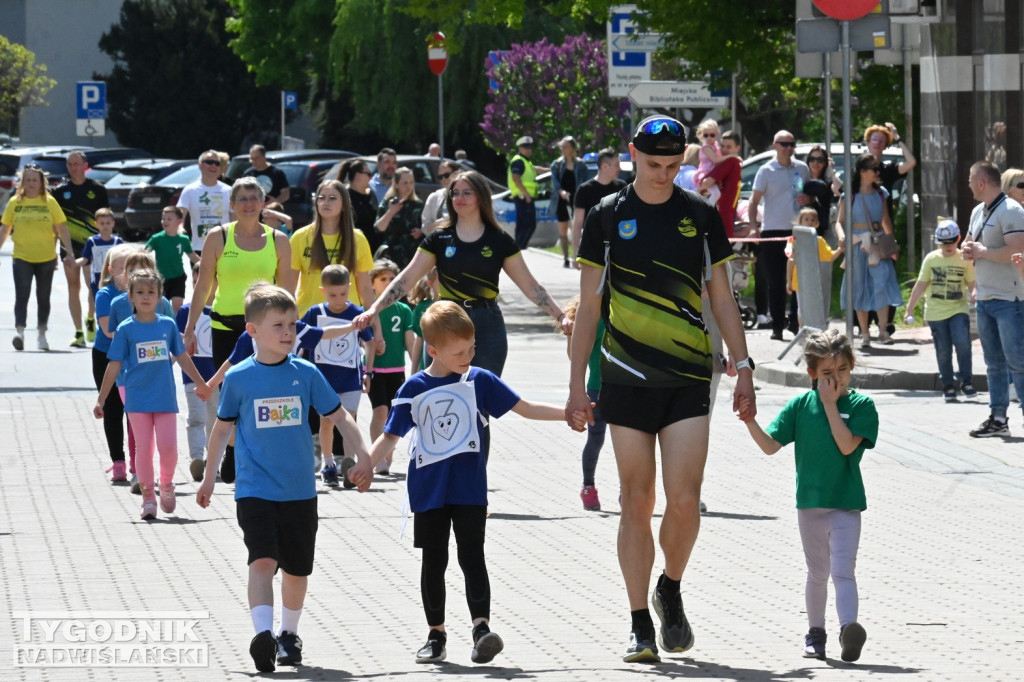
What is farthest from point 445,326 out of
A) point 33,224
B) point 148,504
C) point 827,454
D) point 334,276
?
point 33,224

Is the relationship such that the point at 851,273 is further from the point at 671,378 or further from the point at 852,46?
the point at 671,378

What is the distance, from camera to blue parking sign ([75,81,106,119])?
36875 mm

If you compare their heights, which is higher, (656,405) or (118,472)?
(656,405)

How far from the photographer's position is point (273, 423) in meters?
6.98

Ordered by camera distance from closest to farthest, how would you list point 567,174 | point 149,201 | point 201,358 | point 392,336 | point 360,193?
point 392,336 < point 201,358 < point 360,193 < point 567,174 < point 149,201

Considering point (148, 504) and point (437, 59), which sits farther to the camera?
point (437, 59)

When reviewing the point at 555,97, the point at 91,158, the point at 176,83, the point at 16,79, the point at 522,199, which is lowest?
the point at 522,199

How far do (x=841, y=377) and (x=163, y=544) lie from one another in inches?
153

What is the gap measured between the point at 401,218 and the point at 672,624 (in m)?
11.5

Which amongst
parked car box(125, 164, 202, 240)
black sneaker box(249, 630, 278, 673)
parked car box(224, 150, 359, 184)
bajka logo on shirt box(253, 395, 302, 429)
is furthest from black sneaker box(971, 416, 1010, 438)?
parked car box(125, 164, 202, 240)

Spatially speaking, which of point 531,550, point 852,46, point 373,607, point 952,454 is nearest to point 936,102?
point 852,46

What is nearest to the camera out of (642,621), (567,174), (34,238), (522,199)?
(642,621)

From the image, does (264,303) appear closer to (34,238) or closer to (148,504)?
(148,504)

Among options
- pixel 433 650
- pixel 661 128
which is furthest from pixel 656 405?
pixel 433 650
